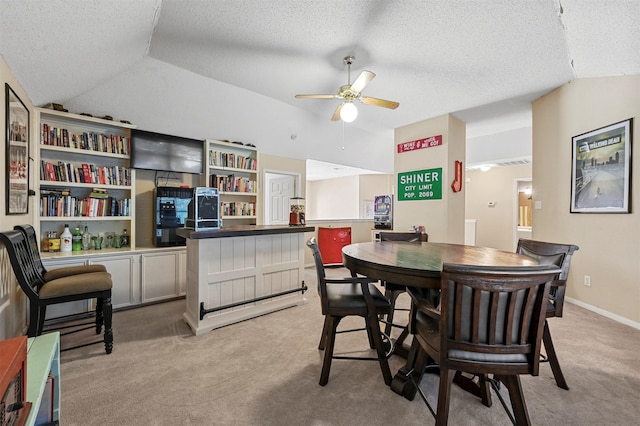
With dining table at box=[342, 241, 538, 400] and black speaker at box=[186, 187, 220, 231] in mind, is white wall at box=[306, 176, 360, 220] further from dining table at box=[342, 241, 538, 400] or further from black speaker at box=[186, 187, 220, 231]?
dining table at box=[342, 241, 538, 400]

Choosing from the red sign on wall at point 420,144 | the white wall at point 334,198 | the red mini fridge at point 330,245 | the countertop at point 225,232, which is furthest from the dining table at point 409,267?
the white wall at point 334,198

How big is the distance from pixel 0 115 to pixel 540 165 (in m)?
5.82

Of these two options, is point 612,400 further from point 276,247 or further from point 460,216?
point 460,216

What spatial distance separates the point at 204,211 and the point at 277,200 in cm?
317

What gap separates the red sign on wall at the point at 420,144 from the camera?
Result: 479 cm

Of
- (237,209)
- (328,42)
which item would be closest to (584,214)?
(328,42)

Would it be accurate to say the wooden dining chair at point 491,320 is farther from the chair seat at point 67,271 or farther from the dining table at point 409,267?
the chair seat at point 67,271

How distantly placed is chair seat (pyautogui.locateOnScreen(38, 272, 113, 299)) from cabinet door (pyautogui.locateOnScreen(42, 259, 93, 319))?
2.38ft

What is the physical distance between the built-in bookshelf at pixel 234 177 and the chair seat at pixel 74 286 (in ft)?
6.36

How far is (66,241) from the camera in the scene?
2.97 meters

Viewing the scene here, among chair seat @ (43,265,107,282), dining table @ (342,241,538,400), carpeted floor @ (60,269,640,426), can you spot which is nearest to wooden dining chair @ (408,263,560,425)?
dining table @ (342,241,538,400)

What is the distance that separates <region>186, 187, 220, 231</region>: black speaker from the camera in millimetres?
2583

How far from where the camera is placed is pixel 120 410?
1.59 m

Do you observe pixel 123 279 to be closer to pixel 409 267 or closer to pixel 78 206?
pixel 78 206
